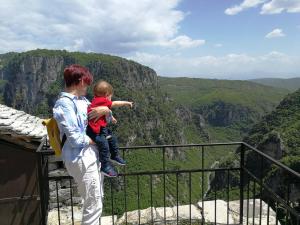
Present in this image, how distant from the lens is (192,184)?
91.1m

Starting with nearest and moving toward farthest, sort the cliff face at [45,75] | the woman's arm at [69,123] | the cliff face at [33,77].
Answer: the woman's arm at [69,123] < the cliff face at [45,75] < the cliff face at [33,77]

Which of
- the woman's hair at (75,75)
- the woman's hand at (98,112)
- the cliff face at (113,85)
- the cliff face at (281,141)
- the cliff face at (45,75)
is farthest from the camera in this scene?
the cliff face at (45,75)

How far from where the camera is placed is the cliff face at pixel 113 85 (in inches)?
4609

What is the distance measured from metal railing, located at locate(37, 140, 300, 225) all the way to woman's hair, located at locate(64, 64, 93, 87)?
1.33 metres

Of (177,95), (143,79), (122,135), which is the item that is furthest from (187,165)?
(177,95)

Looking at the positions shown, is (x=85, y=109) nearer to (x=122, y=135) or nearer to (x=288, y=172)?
(x=288, y=172)

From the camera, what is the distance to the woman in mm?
3191

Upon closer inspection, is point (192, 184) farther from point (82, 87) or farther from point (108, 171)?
point (82, 87)

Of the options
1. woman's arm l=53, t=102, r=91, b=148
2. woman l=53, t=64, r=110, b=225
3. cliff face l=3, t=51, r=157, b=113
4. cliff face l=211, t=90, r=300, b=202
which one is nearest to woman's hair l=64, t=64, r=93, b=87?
woman l=53, t=64, r=110, b=225

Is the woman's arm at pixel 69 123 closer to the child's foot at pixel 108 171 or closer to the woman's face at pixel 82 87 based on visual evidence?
the woman's face at pixel 82 87

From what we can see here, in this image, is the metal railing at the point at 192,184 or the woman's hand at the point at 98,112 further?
the metal railing at the point at 192,184

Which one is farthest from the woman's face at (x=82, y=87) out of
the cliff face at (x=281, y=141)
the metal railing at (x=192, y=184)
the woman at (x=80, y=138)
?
the cliff face at (x=281, y=141)

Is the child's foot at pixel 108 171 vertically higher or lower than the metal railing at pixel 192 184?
higher

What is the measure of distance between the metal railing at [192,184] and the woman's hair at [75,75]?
1334 mm
